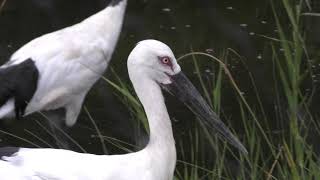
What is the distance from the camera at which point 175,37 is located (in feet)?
26.1

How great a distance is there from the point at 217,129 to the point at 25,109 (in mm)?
2073

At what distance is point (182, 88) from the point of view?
4.35m

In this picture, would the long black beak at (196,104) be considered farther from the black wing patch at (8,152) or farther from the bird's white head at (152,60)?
the black wing patch at (8,152)

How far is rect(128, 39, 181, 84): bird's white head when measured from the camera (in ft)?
13.8

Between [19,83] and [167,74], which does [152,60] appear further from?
[19,83]

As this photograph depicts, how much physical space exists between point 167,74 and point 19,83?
72.9 inches

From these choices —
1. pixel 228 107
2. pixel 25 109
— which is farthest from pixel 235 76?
pixel 25 109

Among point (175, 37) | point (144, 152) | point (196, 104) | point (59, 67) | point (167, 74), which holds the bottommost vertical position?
point (175, 37)

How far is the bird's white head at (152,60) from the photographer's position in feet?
13.8

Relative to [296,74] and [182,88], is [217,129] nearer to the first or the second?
[182,88]

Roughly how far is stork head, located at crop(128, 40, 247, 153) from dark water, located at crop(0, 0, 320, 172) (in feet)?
6.54

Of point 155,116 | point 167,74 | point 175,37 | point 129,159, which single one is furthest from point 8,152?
point 175,37

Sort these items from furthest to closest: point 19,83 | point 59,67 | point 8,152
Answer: point 59,67 < point 19,83 < point 8,152

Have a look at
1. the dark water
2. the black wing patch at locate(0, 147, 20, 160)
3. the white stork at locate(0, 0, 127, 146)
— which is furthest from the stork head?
the dark water
